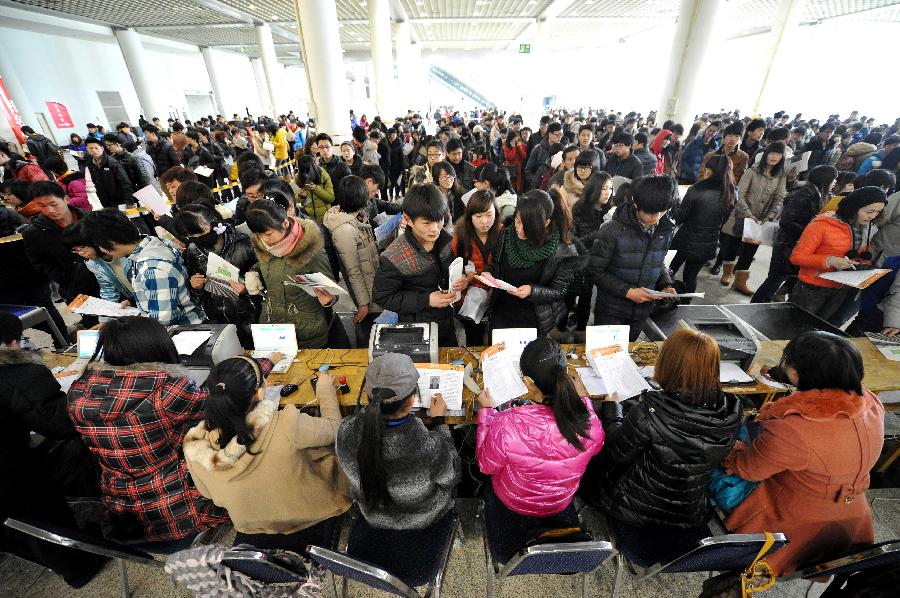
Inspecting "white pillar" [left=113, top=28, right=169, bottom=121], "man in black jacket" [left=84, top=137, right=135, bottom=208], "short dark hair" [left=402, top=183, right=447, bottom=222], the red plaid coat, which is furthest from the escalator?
the red plaid coat

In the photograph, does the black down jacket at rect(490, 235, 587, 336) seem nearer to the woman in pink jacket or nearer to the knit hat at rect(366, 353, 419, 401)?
the woman in pink jacket

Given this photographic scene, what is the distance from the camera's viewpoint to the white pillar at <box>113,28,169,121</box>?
15.8m

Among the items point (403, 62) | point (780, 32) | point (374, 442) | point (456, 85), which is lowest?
point (374, 442)

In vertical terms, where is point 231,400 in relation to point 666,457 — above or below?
above

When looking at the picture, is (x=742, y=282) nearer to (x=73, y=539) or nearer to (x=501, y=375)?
(x=501, y=375)

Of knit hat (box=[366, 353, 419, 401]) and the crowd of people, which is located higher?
knit hat (box=[366, 353, 419, 401])

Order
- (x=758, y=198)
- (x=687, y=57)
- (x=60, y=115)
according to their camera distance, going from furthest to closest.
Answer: (x=60, y=115), (x=687, y=57), (x=758, y=198)

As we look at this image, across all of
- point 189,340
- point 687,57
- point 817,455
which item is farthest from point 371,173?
point 687,57

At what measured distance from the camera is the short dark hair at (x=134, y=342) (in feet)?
4.97

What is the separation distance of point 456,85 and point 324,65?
2726cm

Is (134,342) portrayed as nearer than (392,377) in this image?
No

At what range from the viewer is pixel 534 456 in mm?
1513

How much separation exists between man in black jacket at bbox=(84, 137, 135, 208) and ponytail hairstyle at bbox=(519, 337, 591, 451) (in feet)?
22.5

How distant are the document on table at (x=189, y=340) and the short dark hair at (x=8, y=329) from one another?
1.96 ft
